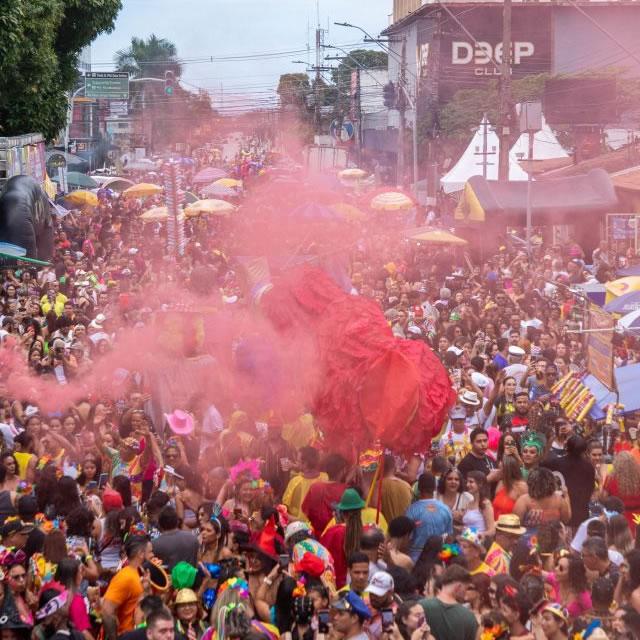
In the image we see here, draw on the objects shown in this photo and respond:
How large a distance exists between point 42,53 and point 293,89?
61.4 ft

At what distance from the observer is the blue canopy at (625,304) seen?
14.6 metres

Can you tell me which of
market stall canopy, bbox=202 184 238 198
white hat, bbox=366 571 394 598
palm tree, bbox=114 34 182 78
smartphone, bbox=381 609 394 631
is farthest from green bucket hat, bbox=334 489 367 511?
palm tree, bbox=114 34 182 78

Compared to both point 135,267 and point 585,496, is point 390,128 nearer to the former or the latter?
point 135,267

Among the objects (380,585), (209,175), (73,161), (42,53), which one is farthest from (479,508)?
(73,161)

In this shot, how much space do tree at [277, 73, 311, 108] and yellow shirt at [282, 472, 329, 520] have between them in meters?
33.4

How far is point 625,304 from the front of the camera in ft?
48.1

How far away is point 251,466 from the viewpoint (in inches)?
378

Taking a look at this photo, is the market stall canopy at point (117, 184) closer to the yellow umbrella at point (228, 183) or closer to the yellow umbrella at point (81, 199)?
the yellow umbrella at point (81, 199)

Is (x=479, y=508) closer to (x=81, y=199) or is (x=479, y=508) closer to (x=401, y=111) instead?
(x=81, y=199)

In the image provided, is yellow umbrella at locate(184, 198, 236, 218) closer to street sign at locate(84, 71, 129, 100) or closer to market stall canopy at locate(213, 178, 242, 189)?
market stall canopy at locate(213, 178, 242, 189)

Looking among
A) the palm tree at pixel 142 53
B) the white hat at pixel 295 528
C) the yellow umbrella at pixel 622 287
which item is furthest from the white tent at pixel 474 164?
the palm tree at pixel 142 53

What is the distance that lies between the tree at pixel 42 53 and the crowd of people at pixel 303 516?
47.9 feet

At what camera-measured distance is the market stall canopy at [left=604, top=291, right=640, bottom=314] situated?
14.6m

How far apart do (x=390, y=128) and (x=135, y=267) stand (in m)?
50.7
